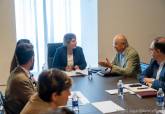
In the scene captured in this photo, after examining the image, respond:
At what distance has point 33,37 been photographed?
17.4ft

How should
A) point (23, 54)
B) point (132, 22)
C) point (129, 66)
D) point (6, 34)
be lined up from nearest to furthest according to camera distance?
point (23, 54) < point (129, 66) < point (6, 34) < point (132, 22)

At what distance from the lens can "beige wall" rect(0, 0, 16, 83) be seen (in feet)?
16.0

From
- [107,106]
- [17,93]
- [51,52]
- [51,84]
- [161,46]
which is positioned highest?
[161,46]

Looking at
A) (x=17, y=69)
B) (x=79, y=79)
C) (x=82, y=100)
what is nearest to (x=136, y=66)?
(x=79, y=79)

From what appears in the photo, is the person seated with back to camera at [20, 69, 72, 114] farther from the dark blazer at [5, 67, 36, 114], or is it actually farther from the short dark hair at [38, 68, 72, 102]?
the dark blazer at [5, 67, 36, 114]

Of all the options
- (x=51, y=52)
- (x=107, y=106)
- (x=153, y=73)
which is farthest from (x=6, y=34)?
(x=107, y=106)

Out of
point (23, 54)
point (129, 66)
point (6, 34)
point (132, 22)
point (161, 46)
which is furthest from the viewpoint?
point (132, 22)

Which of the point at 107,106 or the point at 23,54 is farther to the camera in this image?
the point at 23,54

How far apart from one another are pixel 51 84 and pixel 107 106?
0.90m

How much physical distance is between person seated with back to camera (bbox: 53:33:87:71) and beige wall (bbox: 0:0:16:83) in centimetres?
87

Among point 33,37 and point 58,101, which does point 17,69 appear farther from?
point 33,37

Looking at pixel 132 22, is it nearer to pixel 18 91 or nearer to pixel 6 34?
pixel 6 34

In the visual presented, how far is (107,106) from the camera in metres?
Result: 2.52

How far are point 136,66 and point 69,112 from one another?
2.95 metres
